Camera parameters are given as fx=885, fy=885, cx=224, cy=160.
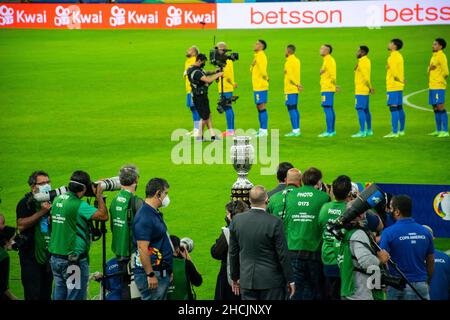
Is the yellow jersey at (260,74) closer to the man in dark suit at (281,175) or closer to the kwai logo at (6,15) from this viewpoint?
the man in dark suit at (281,175)

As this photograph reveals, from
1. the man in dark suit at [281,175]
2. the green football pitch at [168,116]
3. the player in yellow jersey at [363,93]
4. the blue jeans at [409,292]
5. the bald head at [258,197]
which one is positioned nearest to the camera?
the bald head at [258,197]

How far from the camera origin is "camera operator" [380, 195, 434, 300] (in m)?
9.09

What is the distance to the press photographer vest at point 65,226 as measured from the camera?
9812 mm

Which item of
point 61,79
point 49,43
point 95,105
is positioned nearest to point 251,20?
point 49,43

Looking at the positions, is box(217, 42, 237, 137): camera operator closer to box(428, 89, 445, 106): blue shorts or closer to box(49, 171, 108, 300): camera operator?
box(428, 89, 445, 106): blue shorts

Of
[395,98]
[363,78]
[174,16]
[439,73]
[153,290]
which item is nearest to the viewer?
[153,290]

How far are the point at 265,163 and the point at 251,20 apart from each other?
947 inches

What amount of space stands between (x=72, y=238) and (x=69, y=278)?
442 mm

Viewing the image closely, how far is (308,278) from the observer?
33.2ft

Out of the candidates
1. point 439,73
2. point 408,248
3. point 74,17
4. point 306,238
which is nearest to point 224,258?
point 306,238

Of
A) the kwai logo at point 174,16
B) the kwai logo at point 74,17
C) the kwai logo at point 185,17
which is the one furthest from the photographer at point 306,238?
the kwai logo at point 74,17

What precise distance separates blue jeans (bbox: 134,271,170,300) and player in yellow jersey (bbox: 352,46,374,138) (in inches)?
519

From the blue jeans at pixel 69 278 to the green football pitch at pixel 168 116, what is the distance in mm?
1912

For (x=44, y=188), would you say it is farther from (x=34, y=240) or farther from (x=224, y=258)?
(x=224, y=258)
